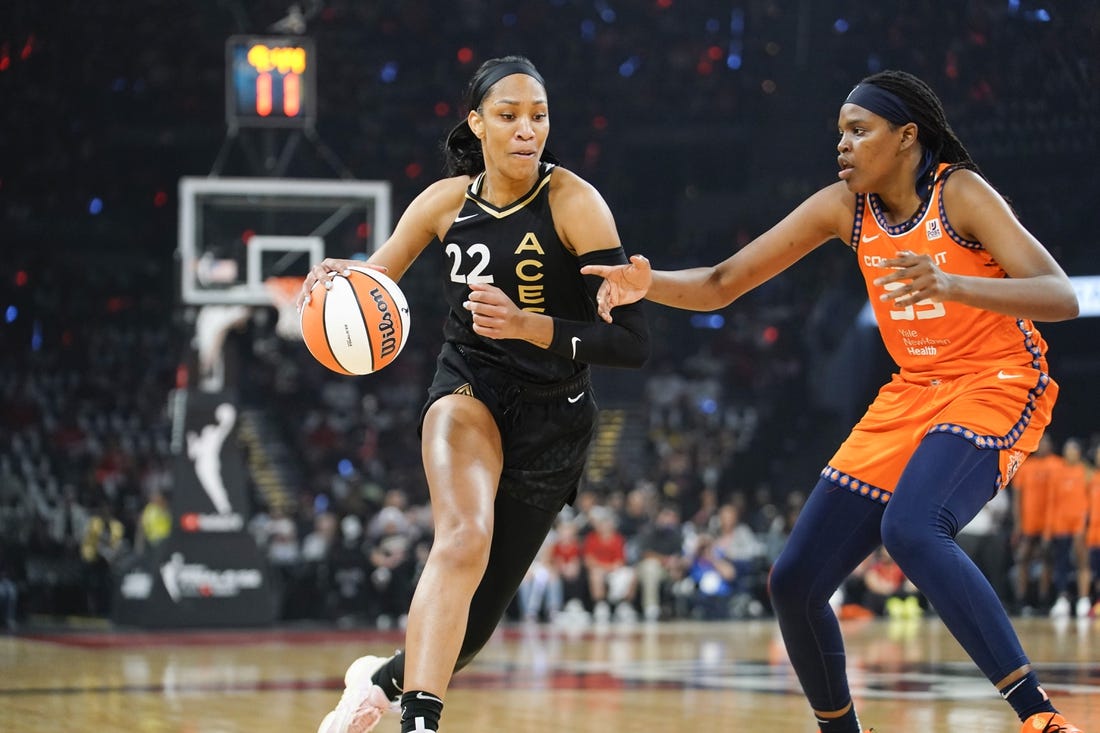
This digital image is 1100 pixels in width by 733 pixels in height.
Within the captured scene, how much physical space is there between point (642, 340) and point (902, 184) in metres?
0.91

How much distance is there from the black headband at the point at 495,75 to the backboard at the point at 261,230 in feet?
31.1

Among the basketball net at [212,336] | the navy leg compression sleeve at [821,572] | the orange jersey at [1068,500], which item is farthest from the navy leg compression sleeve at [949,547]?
the orange jersey at [1068,500]

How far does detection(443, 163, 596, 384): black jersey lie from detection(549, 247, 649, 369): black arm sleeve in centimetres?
14

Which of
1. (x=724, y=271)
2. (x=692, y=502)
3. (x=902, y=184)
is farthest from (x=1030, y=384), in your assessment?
(x=692, y=502)

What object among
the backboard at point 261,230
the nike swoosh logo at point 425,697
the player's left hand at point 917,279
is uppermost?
the backboard at point 261,230

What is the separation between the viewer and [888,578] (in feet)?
51.1

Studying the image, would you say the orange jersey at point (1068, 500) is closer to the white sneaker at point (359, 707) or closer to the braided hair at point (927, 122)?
the braided hair at point (927, 122)

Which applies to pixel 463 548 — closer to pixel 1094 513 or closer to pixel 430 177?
pixel 1094 513

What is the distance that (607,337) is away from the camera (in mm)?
4098

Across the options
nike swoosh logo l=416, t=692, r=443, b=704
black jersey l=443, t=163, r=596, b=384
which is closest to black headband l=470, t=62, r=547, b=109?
black jersey l=443, t=163, r=596, b=384

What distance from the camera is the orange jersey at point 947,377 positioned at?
4.16 metres

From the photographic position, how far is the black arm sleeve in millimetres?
4043

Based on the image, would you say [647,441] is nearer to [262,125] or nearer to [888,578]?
[888,578]

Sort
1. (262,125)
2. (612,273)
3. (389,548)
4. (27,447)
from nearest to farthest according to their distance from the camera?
(612,273) < (262,125) < (389,548) < (27,447)
